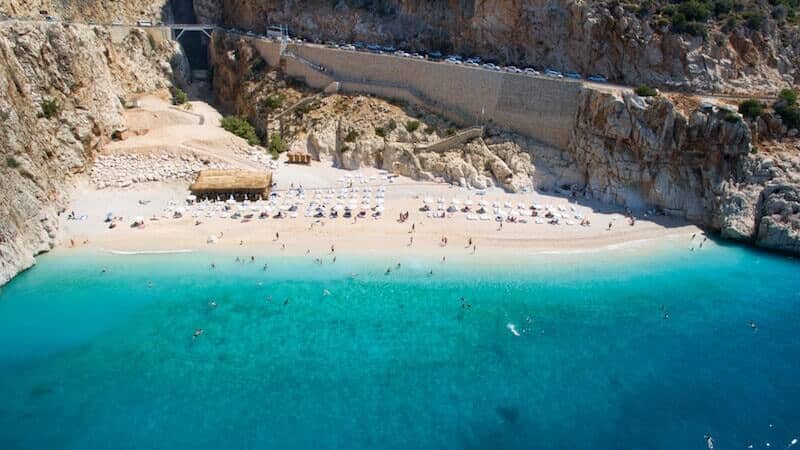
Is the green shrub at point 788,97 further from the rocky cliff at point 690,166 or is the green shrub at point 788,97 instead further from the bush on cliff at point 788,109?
the rocky cliff at point 690,166

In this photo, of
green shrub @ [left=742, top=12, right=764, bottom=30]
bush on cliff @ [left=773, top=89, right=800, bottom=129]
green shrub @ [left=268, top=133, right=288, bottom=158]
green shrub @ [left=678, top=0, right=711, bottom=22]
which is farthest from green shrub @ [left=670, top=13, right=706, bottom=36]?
green shrub @ [left=268, top=133, right=288, bottom=158]

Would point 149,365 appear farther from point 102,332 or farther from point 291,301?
point 291,301

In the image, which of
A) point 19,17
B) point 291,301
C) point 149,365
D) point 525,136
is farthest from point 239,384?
point 19,17

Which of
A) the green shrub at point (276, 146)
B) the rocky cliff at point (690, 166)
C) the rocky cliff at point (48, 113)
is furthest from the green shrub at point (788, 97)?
the rocky cliff at point (48, 113)

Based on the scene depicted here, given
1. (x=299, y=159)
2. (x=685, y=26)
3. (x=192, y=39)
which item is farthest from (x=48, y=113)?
(x=685, y=26)

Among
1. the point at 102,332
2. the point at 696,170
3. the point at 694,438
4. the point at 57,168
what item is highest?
the point at 696,170

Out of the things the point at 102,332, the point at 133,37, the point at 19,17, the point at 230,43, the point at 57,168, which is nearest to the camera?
the point at 102,332

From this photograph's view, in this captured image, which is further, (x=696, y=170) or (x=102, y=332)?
(x=696, y=170)
